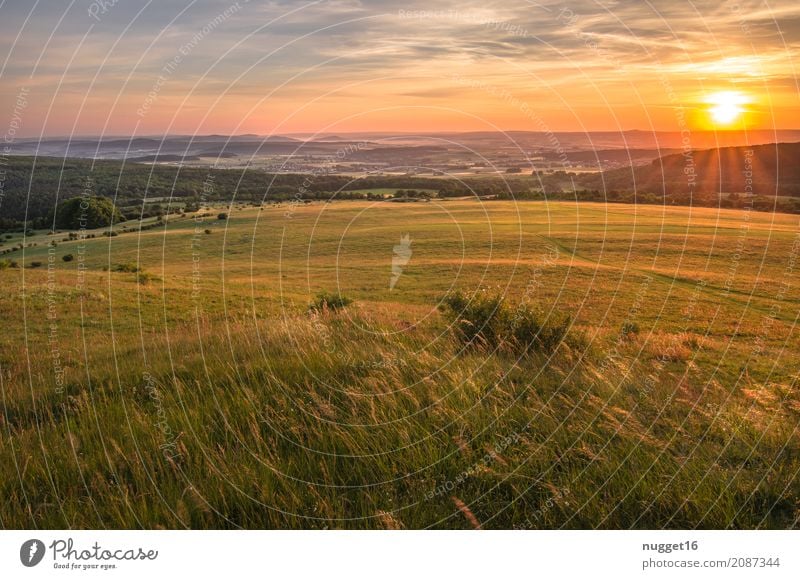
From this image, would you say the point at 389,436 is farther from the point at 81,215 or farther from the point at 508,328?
the point at 81,215

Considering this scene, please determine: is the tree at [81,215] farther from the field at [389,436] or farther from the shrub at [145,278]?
the shrub at [145,278]

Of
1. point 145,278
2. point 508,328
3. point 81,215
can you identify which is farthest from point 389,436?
point 145,278

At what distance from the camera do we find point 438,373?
6.83 meters

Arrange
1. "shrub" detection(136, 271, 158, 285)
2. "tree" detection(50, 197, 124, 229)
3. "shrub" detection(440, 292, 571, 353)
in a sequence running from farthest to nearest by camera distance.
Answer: "shrub" detection(136, 271, 158, 285) → "shrub" detection(440, 292, 571, 353) → "tree" detection(50, 197, 124, 229)

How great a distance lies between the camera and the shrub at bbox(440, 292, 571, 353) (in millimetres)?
8859

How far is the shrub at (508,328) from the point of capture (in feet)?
29.1

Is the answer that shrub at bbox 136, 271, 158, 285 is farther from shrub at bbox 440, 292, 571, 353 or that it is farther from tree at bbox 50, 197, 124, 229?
shrub at bbox 440, 292, 571, 353

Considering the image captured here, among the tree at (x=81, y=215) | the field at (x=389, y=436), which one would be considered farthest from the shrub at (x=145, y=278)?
the field at (x=389, y=436)

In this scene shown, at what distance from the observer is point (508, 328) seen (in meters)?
9.35

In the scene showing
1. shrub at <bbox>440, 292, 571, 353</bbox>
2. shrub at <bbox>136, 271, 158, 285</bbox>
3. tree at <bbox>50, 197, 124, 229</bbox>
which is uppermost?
tree at <bbox>50, 197, 124, 229</bbox>

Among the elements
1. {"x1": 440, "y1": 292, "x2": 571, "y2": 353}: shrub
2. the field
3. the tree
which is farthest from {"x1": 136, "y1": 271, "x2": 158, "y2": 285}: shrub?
{"x1": 440, "y1": 292, "x2": 571, "y2": 353}: shrub

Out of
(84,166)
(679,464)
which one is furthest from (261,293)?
(679,464)
